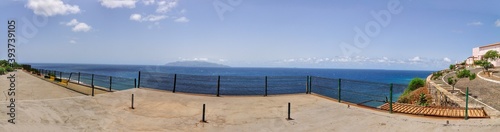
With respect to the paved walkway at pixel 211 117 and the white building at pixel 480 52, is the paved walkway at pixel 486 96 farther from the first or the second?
the white building at pixel 480 52

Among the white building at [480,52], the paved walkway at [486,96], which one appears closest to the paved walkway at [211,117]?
the paved walkway at [486,96]

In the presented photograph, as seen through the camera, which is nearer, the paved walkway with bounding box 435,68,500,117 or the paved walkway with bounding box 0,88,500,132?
the paved walkway with bounding box 0,88,500,132

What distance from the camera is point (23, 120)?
9.68 m

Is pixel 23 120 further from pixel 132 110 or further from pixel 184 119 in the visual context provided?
pixel 184 119

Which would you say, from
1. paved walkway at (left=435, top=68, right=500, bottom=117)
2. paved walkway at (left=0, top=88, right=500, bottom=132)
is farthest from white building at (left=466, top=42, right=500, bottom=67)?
paved walkway at (left=0, top=88, right=500, bottom=132)

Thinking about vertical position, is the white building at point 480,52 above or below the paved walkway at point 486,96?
above

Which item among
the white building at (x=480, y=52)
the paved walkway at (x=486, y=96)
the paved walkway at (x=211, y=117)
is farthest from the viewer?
the white building at (x=480, y=52)

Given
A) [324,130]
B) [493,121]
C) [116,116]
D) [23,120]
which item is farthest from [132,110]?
[493,121]

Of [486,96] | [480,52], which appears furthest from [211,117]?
[480,52]

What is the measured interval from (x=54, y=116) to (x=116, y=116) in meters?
2.02

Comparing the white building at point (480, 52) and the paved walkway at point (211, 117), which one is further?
the white building at point (480, 52)

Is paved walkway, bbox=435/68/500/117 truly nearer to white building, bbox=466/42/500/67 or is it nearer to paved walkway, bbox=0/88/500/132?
paved walkway, bbox=0/88/500/132

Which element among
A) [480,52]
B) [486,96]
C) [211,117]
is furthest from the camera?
[480,52]

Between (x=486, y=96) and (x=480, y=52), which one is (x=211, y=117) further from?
(x=480, y=52)
